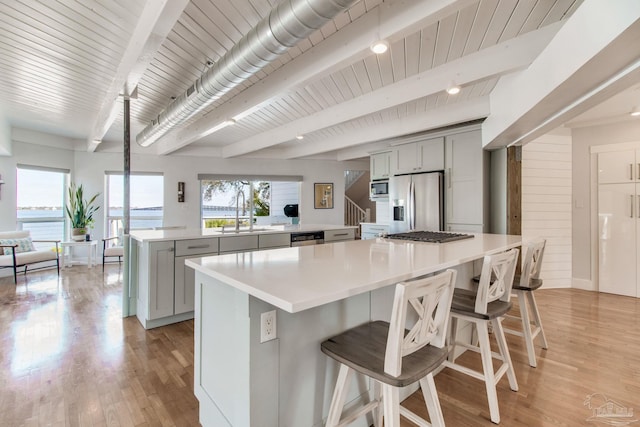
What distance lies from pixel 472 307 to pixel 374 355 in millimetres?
886

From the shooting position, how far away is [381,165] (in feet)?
17.4

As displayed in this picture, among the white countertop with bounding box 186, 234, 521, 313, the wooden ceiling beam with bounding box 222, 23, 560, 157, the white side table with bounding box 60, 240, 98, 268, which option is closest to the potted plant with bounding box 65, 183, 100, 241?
the white side table with bounding box 60, 240, 98, 268

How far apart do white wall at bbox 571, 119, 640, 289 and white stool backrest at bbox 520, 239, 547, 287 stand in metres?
2.76

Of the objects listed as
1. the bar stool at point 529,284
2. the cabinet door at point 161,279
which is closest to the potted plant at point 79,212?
the cabinet door at point 161,279

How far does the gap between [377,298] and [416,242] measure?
2.64ft

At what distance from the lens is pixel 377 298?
1.63m

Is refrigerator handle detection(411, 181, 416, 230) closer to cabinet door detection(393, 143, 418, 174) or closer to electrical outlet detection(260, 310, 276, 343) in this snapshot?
cabinet door detection(393, 143, 418, 174)

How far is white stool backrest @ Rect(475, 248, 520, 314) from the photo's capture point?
159 centimetres

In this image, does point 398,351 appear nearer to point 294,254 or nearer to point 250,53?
point 294,254

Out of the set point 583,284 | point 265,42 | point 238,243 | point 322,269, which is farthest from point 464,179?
point 322,269

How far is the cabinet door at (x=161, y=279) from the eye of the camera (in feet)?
9.37

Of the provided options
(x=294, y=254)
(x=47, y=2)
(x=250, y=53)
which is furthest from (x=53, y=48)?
(x=294, y=254)

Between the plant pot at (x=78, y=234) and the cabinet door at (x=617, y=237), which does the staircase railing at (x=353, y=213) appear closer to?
the cabinet door at (x=617, y=237)

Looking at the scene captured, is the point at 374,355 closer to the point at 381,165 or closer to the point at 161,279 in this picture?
the point at 161,279
